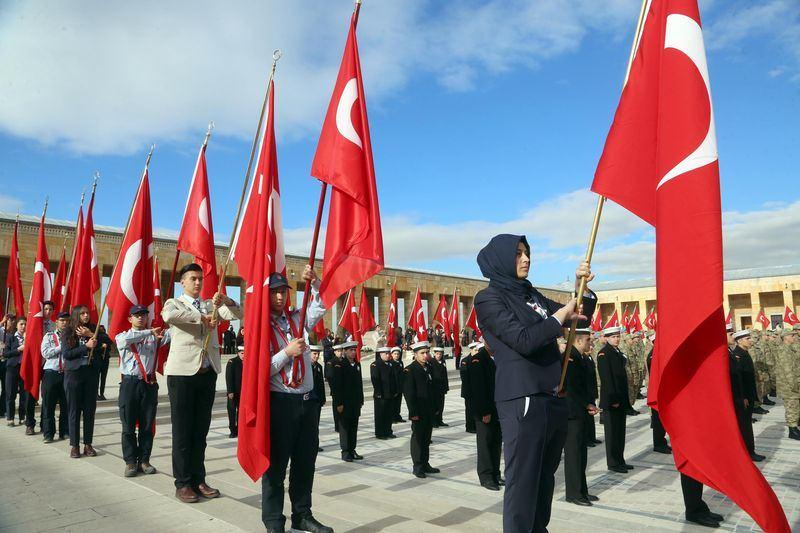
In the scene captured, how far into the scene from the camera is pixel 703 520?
522cm

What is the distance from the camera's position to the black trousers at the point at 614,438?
7.82 meters

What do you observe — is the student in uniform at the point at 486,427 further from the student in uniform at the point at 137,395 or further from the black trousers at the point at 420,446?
the student in uniform at the point at 137,395

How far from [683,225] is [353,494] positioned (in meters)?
4.46

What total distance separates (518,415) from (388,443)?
7.95m

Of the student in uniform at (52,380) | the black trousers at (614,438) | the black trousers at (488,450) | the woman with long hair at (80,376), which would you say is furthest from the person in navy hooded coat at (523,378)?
the student in uniform at (52,380)

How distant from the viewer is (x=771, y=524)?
8.73ft

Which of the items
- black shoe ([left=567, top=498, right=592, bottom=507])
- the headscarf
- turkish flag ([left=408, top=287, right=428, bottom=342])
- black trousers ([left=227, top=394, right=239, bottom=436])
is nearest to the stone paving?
black shoe ([left=567, top=498, right=592, bottom=507])

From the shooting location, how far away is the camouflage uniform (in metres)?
10.4

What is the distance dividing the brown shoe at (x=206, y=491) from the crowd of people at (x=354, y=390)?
2 cm

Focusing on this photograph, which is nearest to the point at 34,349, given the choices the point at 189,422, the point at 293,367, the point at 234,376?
the point at 234,376

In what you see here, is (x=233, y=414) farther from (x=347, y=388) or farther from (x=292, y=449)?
(x=292, y=449)

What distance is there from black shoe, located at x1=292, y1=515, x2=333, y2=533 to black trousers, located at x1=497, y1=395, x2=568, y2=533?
64.7 inches

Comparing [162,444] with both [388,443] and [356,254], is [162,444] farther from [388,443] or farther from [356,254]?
[356,254]

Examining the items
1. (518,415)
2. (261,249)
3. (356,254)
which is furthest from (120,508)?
(518,415)
